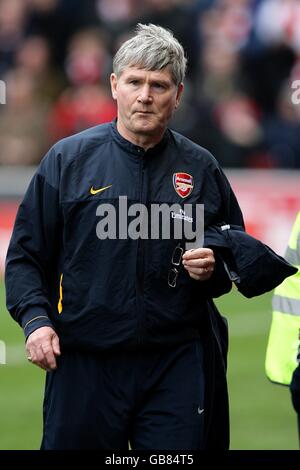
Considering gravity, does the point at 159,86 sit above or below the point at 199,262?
above

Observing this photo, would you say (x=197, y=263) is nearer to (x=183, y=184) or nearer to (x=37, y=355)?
(x=183, y=184)

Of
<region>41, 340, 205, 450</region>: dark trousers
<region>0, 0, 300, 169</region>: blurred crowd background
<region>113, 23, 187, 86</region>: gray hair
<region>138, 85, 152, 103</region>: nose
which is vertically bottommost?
<region>41, 340, 205, 450</region>: dark trousers

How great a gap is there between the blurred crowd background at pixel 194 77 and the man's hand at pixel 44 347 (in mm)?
10829

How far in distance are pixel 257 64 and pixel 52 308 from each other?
467 inches

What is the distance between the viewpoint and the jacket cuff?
521cm

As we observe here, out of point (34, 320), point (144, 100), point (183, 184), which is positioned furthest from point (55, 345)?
point (144, 100)

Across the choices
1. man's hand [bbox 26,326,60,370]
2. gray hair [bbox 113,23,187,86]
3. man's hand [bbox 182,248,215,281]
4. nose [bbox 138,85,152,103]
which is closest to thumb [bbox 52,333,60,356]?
man's hand [bbox 26,326,60,370]

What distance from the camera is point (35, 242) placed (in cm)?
535

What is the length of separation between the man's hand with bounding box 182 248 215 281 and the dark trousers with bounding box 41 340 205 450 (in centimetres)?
40

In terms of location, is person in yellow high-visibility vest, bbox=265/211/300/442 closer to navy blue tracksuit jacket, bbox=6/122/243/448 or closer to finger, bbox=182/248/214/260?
navy blue tracksuit jacket, bbox=6/122/243/448

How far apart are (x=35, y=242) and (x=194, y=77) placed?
38.1 ft

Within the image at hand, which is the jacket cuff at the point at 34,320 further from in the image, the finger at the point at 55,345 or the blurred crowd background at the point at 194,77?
the blurred crowd background at the point at 194,77
